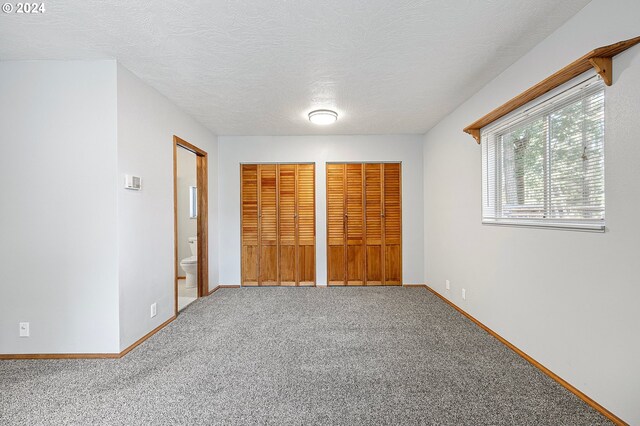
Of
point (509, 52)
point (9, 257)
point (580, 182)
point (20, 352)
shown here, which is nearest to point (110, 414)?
point (20, 352)

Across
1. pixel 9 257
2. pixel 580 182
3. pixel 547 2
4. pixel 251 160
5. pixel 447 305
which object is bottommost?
pixel 447 305

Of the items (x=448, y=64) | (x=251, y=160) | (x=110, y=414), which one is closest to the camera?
(x=110, y=414)

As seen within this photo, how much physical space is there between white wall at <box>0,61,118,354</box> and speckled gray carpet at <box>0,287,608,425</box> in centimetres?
33

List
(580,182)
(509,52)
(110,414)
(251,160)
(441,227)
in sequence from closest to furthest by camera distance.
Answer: (110,414) → (580,182) → (509,52) → (441,227) → (251,160)

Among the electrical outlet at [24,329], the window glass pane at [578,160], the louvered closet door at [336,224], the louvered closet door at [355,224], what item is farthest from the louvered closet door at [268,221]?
the window glass pane at [578,160]

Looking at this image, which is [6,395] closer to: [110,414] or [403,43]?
[110,414]

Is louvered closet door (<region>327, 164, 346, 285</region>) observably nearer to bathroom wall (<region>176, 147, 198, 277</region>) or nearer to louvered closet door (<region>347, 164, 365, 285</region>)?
louvered closet door (<region>347, 164, 365, 285</region>)

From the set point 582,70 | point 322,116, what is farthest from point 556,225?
point 322,116

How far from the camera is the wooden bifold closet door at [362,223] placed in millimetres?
4785

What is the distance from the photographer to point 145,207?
2.82 m

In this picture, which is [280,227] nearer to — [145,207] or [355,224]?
[355,224]

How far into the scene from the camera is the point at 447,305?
148 inches

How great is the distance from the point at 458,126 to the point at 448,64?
1207mm

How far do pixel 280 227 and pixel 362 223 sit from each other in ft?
4.51
